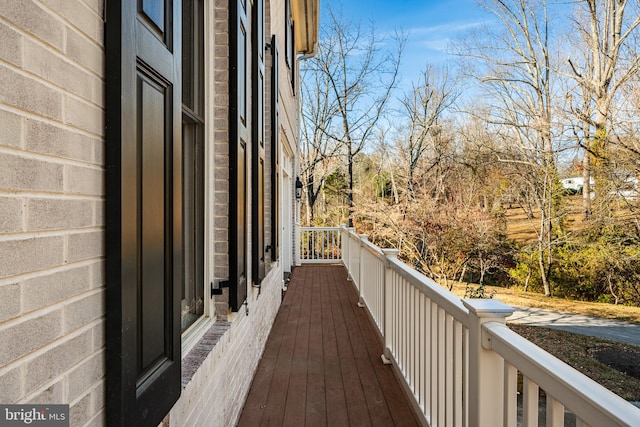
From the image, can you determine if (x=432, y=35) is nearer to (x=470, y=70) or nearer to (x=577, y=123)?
(x=470, y=70)

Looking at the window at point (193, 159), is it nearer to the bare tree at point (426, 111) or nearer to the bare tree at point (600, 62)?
the bare tree at point (600, 62)

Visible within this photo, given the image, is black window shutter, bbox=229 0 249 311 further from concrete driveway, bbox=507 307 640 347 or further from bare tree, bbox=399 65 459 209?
bare tree, bbox=399 65 459 209

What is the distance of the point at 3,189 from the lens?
0.71m

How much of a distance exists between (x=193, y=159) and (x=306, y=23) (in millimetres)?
7687

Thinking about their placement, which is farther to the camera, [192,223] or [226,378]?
[226,378]

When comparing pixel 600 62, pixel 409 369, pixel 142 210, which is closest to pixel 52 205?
pixel 142 210

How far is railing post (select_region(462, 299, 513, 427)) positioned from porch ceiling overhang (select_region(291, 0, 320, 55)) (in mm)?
7824

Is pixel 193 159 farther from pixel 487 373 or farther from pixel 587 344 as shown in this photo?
pixel 587 344

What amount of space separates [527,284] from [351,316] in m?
9.63

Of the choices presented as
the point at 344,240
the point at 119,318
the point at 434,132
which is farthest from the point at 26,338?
the point at 434,132

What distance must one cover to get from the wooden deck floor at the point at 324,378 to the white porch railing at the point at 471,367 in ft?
0.68

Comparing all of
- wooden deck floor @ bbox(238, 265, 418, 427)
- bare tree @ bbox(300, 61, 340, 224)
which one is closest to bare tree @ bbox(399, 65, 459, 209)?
bare tree @ bbox(300, 61, 340, 224)

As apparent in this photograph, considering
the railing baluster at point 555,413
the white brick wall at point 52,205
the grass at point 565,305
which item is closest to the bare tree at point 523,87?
the grass at point 565,305

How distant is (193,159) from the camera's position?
2.15 m
